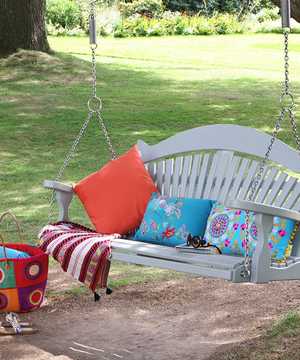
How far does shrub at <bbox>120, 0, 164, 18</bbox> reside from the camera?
73.3 feet

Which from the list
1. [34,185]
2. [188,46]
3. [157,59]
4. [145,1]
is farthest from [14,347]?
[145,1]

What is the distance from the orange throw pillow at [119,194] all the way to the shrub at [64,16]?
15.0 meters

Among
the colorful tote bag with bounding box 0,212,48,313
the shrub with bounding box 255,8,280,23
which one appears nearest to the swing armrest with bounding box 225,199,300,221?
the colorful tote bag with bounding box 0,212,48,313

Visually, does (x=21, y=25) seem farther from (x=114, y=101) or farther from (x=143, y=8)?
(x=143, y=8)

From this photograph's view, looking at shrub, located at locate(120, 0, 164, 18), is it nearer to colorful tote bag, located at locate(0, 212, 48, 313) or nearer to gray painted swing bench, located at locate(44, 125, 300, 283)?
gray painted swing bench, located at locate(44, 125, 300, 283)

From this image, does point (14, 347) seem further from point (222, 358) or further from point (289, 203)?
point (289, 203)

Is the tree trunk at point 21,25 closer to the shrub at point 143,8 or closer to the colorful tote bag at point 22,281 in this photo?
the shrub at point 143,8

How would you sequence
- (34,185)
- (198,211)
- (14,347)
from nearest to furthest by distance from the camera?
(14,347)
(198,211)
(34,185)

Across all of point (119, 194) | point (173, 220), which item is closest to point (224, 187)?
point (173, 220)

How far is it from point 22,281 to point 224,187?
126 centimetres

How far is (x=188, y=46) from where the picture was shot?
18.6m

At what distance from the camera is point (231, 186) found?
5.65m

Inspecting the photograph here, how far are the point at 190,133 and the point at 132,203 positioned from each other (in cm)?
54

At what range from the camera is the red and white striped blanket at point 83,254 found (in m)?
5.34
